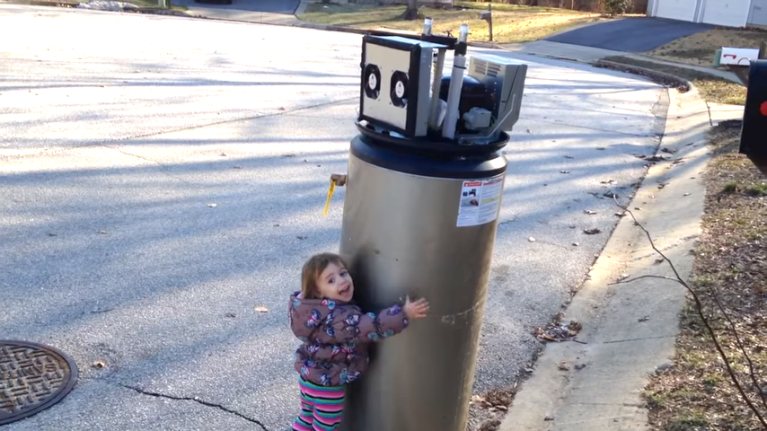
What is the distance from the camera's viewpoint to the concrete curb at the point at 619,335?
3.86m

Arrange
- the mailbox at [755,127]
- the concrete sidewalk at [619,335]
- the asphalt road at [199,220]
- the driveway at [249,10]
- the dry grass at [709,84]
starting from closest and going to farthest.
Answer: the mailbox at [755,127], the concrete sidewalk at [619,335], the asphalt road at [199,220], the dry grass at [709,84], the driveway at [249,10]

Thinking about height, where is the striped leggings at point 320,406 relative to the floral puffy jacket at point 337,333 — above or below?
below

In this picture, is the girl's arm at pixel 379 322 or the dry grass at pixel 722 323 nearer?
the girl's arm at pixel 379 322

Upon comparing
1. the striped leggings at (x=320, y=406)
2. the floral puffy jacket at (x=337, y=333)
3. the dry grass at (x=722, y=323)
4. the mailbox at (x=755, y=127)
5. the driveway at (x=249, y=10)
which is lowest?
the driveway at (x=249, y=10)

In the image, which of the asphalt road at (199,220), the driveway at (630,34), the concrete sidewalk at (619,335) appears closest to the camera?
the concrete sidewalk at (619,335)

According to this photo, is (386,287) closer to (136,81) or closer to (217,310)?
(217,310)

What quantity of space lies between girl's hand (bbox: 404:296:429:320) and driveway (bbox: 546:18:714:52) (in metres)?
26.4

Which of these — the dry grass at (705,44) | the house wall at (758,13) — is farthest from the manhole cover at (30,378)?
the house wall at (758,13)

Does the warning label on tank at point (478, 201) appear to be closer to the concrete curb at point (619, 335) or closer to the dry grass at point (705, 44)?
the concrete curb at point (619, 335)

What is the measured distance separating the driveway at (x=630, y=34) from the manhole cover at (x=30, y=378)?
26.2 m

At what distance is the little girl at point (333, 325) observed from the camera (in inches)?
115

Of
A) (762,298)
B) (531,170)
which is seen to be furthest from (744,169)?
(762,298)

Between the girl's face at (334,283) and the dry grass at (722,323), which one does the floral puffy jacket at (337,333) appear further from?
the dry grass at (722,323)

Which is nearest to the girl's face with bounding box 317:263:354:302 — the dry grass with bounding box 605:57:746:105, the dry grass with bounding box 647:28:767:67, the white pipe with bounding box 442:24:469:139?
the white pipe with bounding box 442:24:469:139
